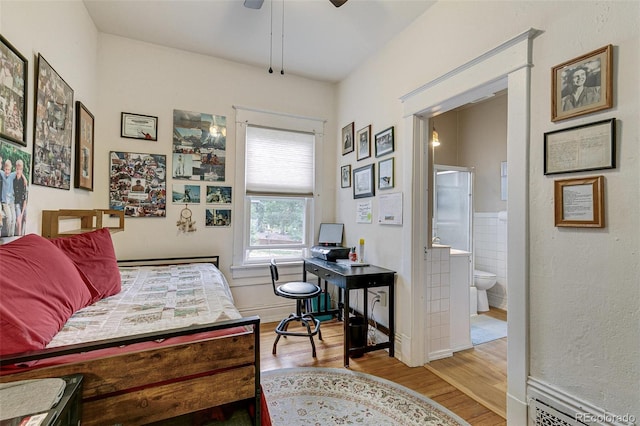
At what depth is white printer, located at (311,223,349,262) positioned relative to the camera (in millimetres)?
3250

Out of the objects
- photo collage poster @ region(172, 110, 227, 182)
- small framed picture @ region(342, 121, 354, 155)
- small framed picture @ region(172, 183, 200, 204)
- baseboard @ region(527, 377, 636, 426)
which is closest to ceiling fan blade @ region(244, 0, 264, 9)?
photo collage poster @ region(172, 110, 227, 182)

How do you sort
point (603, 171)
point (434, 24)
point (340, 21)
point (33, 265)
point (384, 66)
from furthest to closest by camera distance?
point (384, 66)
point (340, 21)
point (434, 24)
point (603, 171)
point (33, 265)

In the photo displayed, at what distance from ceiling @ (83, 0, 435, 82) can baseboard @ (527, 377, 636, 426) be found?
2.73 meters

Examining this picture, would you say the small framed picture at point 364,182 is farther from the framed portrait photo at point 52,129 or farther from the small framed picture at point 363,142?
the framed portrait photo at point 52,129

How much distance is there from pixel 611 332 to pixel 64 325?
97.6 inches

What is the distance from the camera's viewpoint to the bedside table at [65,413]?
795mm

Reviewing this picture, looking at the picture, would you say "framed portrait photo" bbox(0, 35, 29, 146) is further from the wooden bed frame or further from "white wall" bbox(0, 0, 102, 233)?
the wooden bed frame

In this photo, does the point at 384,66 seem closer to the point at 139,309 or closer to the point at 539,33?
the point at 539,33

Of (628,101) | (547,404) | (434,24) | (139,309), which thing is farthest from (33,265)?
(434,24)

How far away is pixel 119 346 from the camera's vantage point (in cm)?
116

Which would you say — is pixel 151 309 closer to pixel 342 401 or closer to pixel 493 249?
pixel 342 401

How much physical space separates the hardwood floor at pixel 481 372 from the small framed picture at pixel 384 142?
194 cm

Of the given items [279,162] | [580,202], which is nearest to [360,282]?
[580,202]

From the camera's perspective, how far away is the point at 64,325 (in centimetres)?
132
